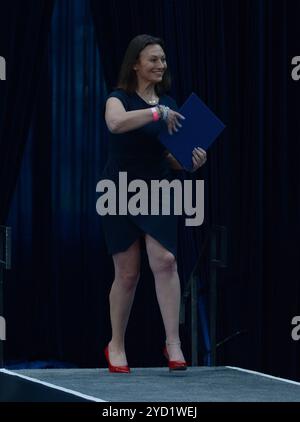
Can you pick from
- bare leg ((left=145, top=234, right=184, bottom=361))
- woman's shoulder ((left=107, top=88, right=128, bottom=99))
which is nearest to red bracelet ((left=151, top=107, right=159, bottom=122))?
woman's shoulder ((left=107, top=88, right=128, bottom=99))

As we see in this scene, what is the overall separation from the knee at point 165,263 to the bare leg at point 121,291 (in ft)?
0.38

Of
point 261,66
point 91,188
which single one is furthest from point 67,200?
point 261,66

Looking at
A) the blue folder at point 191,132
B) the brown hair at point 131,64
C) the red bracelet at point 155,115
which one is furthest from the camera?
the brown hair at point 131,64

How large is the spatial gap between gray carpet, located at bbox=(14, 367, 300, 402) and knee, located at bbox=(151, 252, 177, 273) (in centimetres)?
46

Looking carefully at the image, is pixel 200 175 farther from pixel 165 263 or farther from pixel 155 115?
pixel 155 115

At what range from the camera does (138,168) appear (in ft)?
17.0

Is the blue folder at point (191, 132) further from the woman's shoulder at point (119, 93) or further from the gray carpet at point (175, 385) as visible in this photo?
the gray carpet at point (175, 385)

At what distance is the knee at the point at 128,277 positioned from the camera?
5.28 m

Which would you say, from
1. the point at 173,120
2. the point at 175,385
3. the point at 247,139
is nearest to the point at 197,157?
the point at 173,120

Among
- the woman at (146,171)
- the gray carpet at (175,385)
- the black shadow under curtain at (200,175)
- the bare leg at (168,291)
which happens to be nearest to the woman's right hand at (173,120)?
the woman at (146,171)

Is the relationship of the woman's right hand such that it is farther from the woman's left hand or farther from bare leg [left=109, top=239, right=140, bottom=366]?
bare leg [left=109, top=239, right=140, bottom=366]

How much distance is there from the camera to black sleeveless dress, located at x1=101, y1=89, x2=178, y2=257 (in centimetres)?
517
